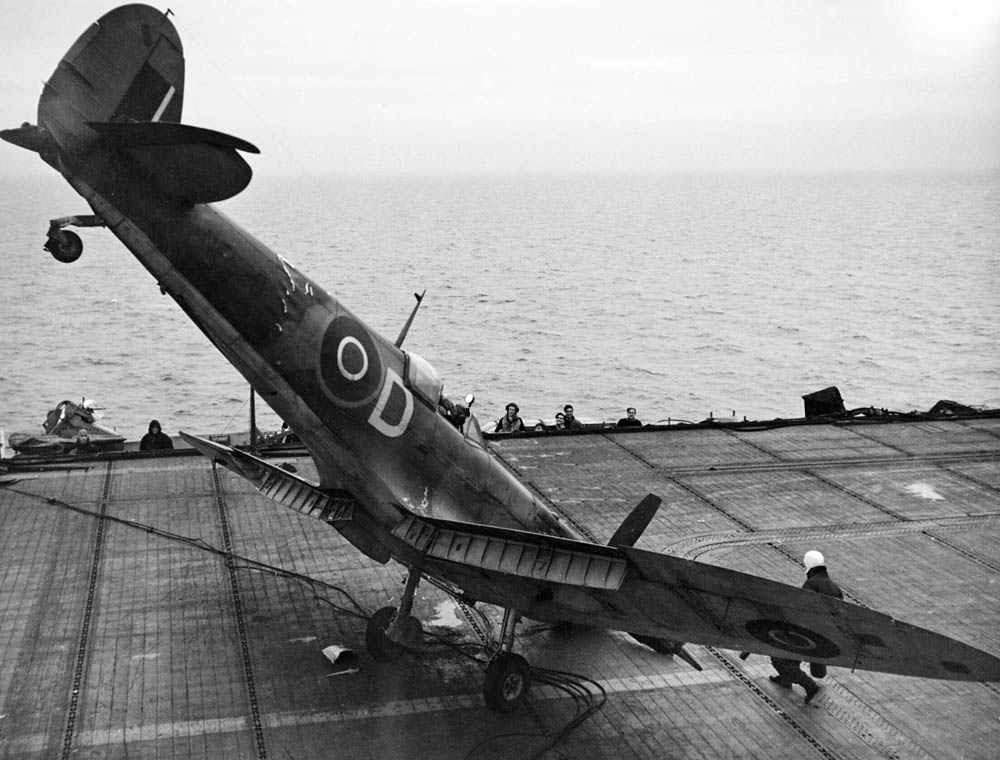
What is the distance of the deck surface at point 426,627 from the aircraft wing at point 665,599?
142 centimetres

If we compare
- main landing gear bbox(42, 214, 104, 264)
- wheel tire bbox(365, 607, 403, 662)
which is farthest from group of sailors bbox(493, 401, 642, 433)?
main landing gear bbox(42, 214, 104, 264)

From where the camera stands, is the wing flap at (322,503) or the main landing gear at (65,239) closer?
the main landing gear at (65,239)

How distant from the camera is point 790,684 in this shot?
13.5 metres

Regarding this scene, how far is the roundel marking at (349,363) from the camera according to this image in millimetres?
12508

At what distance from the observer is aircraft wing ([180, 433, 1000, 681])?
426 inches

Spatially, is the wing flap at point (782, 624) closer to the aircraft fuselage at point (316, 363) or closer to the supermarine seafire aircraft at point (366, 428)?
the supermarine seafire aircraft at point (366, 428)

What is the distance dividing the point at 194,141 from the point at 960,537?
14810 millimetres

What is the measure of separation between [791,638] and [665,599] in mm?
1378

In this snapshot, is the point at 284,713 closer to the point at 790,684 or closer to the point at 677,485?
the point at 790,684

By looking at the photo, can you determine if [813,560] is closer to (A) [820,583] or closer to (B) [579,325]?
(A) [820,583]

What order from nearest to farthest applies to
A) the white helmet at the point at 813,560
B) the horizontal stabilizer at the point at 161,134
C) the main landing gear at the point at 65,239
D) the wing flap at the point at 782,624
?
the horizontal stabilizer at the point at 161,134 < the wing flap at the point at 782,624 < the main landing gear at the point at 65,239 < the white helmet at the point at 813,560

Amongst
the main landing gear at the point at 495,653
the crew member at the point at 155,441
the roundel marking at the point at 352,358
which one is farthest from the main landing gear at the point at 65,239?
the crew member at the point at 155,441

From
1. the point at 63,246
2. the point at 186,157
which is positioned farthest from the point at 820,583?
the point at 63,246

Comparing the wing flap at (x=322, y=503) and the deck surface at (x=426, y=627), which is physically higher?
the wing flap at (x=322, y=503)
